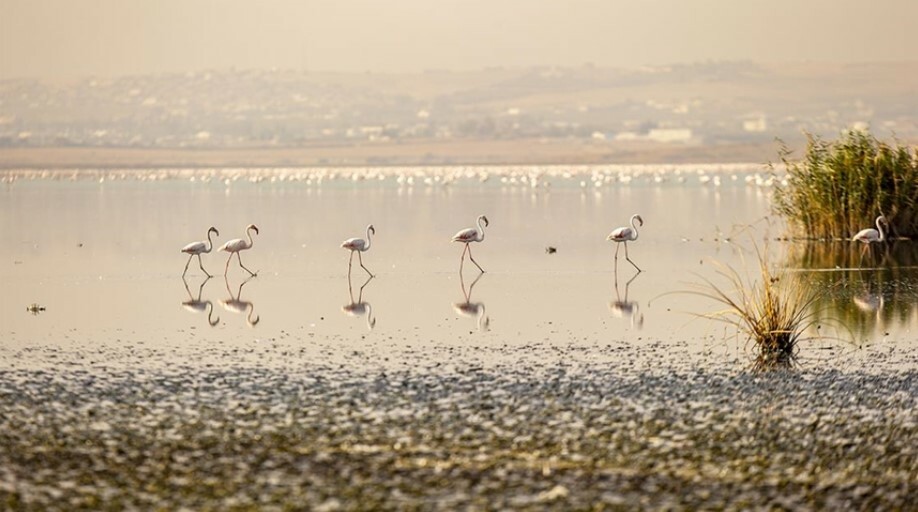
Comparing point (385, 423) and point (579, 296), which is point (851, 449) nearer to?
point (385, 423)

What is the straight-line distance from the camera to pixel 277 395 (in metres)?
13.1

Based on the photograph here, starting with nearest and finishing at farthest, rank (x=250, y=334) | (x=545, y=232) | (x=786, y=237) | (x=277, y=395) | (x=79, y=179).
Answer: (x=277, y=395) → (x=250, y=334) → (x=786, y=237) → (x=545, y=232) → (x=79, y=179)

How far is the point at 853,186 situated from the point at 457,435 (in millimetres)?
20733

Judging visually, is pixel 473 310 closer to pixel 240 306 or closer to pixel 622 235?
pixel 240 306

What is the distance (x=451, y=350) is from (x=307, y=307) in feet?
17.8

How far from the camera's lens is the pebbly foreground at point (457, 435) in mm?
9539

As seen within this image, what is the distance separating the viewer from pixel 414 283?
2511cm

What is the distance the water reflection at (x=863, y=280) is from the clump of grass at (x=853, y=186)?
50 cm

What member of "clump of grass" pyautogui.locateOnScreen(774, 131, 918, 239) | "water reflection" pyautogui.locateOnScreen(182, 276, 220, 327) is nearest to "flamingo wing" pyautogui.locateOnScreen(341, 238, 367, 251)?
"water reflection" pyautogui.locateOnScreen(182, 276, 220, 327)

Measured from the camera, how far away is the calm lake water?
59.2ft

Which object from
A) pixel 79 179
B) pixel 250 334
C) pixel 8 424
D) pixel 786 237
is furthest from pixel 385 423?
pixel 79 179

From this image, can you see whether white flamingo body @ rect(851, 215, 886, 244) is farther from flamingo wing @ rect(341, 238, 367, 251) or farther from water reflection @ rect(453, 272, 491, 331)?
Result: flamingo wing @ rect(341, 238, 367, 251)

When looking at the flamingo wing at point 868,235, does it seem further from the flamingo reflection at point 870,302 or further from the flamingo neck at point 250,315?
the flamingo neck at point 250,315

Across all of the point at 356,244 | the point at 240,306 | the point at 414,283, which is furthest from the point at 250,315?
the point at 356,244
